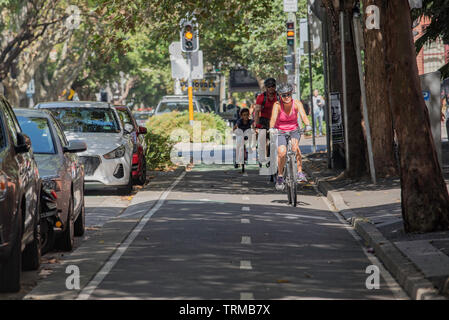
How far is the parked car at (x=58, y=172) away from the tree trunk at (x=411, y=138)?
3.78m

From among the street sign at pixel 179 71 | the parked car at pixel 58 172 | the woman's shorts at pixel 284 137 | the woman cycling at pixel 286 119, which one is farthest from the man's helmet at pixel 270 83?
the street sign at pixel 179 71

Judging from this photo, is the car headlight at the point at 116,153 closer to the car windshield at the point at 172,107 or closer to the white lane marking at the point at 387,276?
the white lane marking at the point at 387,276

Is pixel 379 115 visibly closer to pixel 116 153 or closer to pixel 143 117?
pixel 116 153

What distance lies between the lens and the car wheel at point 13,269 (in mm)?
8227

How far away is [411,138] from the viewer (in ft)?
39.0

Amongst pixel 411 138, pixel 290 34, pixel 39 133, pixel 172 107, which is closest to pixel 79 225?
pixel 39 133

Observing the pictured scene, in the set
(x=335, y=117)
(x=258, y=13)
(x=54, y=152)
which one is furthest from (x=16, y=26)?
(x=54, y=152)

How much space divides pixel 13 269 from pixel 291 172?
8262 millimetres

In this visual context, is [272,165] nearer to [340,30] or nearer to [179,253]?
[340,30]

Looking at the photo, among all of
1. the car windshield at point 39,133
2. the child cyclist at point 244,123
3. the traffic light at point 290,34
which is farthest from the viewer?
the traffic light at point 290,34

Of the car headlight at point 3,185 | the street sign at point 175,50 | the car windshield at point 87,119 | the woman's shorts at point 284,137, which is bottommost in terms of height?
the car headlight at point 3,185

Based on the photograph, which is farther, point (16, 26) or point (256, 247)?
point (16, 26)

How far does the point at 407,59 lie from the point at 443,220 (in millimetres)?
1898
